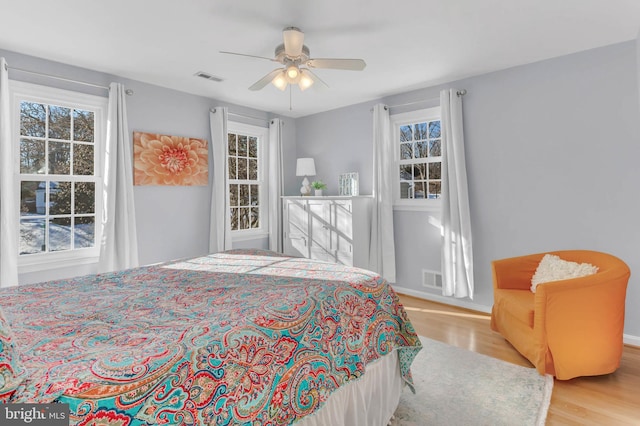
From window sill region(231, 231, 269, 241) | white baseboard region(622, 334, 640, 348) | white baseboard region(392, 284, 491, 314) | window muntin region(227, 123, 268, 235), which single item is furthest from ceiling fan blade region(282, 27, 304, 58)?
white baseboard region(622, 334, 640, 348)

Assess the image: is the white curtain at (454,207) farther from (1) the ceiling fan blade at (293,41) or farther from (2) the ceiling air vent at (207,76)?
(2) the ceiling air vent at (207,76)

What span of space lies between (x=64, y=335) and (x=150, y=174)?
2916 mm

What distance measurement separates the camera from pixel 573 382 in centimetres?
239

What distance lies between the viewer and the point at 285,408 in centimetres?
132

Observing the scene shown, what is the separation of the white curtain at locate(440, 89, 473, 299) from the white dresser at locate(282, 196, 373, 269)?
100cm

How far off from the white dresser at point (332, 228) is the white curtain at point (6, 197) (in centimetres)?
300

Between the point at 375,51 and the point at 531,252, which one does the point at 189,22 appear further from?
the point at 531,252

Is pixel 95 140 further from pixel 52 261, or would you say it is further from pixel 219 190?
pixel 219 190

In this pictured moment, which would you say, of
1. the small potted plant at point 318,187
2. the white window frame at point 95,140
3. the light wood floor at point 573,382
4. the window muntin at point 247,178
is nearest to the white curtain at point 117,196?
Result: the white window frame at point 95,140

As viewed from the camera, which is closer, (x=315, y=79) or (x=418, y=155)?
(x=315, y=79)

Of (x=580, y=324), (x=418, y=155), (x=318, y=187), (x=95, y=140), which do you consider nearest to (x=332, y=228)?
(x=318, y=187)

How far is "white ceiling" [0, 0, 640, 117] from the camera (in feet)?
7.73

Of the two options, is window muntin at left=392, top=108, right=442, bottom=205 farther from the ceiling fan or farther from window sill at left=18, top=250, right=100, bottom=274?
window sill at left=18, top=250, right=100, bottom=274

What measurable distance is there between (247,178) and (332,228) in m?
1.54
